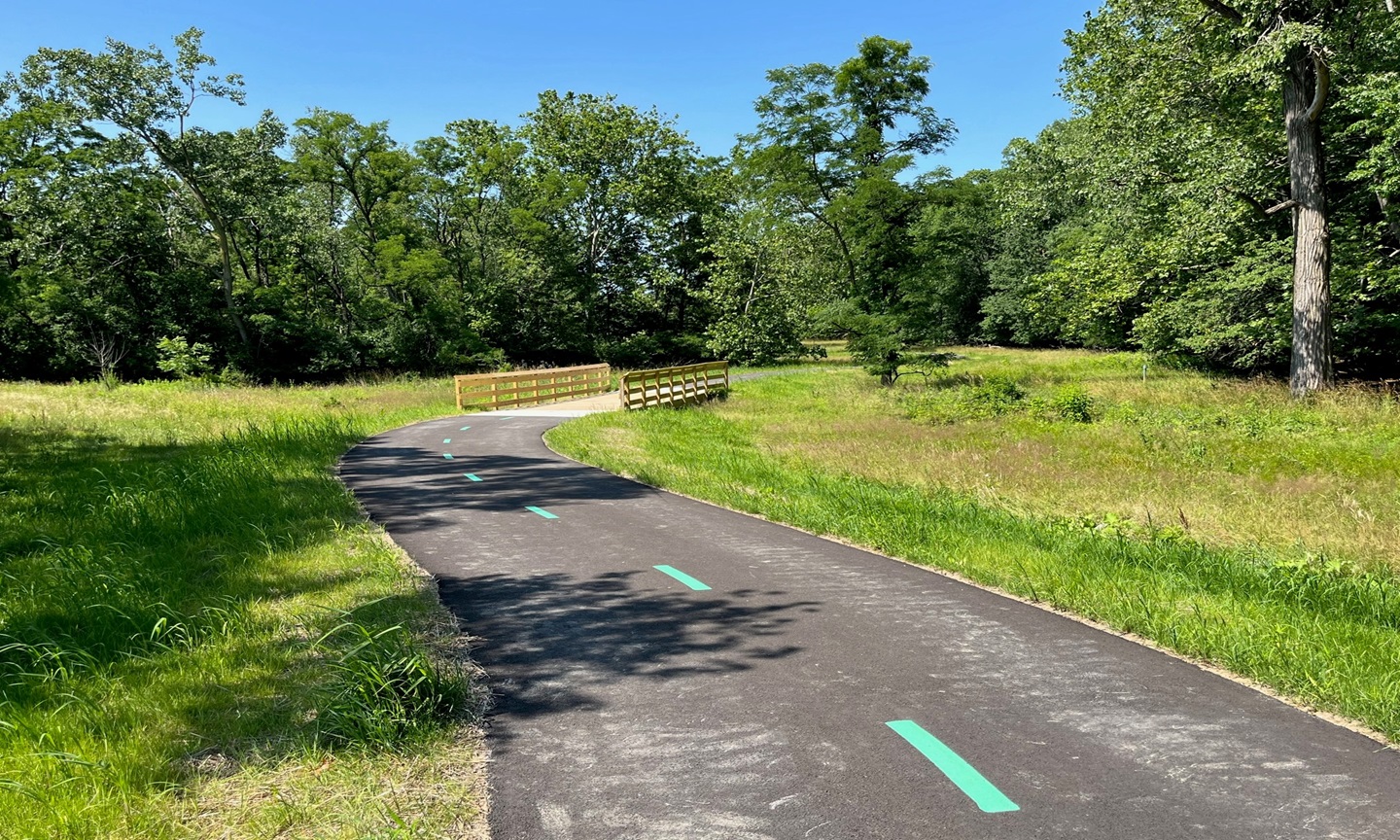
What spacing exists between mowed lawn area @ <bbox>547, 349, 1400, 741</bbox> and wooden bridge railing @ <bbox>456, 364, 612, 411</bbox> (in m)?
8.05

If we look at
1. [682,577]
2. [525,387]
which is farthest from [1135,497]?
[525,387]

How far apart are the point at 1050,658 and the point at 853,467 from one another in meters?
9.17

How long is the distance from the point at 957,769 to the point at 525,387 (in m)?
29.3

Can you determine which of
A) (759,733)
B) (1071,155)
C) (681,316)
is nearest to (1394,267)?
(1071,155)

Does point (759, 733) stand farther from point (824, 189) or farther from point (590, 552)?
point (824, 189)

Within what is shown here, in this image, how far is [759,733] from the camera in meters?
4.34

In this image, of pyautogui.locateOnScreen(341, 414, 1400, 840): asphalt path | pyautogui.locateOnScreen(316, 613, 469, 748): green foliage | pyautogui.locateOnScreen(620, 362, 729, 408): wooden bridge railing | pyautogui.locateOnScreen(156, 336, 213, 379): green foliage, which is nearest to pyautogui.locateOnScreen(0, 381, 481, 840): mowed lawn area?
pyautogui.locateOnScreen(316, 613, 469, 748): green foliage

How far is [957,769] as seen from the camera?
155 inches

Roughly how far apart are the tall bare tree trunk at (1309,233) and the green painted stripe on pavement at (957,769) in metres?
20.8

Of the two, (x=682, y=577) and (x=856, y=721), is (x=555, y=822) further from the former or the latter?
(x=682, y=577)

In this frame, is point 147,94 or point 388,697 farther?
point 147,94

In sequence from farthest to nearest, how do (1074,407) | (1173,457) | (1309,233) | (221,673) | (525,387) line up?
(525,387)
(1074,407)
(1309,233)
(1173,457)
(221,673)

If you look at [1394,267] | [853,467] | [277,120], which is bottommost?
[853,467]

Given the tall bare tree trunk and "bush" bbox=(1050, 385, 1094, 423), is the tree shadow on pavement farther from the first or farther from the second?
the tall bare tree trunk
